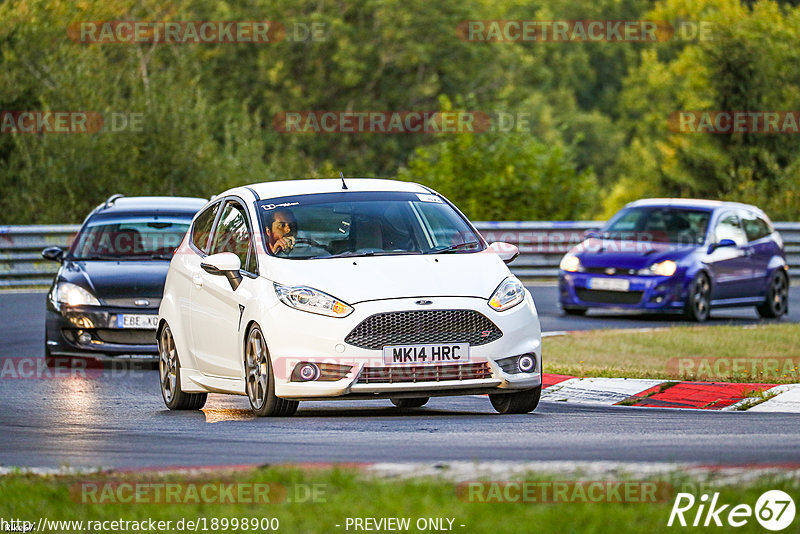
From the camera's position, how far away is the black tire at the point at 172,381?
40.5 feet

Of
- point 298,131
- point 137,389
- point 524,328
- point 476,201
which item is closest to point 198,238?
point 137,389

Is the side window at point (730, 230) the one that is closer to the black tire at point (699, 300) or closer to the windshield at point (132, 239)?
the black tire at point (699, 300)

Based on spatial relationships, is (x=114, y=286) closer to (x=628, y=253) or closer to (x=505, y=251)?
(x=505, y=251)

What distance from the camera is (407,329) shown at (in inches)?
406

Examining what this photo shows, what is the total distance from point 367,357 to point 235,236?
6.41 feet

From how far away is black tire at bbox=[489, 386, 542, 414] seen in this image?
36.3 ft

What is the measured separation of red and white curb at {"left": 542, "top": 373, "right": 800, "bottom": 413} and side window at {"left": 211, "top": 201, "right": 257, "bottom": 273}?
290 centimetres

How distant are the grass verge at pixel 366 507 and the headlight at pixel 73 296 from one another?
7.92 m

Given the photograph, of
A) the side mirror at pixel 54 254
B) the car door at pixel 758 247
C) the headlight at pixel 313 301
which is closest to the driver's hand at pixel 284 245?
the headlight at pixel 313 301

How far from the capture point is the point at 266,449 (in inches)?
356

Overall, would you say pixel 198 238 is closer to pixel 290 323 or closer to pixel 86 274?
pixel 290 323

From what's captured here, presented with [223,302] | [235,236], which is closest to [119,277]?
[235,236]

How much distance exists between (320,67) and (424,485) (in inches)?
2056

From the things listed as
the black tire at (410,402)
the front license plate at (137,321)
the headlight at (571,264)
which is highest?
the black tire at (410,402)
